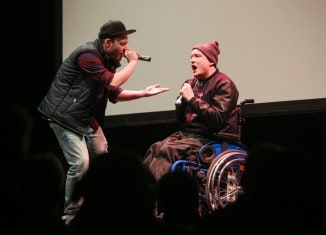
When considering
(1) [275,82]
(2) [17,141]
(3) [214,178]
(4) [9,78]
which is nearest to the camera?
(2) [17,141]

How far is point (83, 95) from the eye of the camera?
124 inches

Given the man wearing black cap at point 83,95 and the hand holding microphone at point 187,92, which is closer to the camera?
the man wearing black cap at point 83,95

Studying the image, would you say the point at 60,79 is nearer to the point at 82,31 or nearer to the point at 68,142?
the point at 68,142

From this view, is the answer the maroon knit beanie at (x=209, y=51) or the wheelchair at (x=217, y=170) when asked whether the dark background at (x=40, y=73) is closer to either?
the maroon knit beanie at (x=209, y=51)

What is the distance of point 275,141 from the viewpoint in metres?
3.77

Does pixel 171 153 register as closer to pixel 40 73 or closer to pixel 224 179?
pixel 224 179

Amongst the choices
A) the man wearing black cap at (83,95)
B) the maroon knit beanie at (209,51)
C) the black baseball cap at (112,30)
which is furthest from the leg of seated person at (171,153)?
the black baseball cap at (112,30)

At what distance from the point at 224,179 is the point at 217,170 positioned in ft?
0.45

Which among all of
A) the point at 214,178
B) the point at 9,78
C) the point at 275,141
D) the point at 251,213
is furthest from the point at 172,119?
the point at 251,213

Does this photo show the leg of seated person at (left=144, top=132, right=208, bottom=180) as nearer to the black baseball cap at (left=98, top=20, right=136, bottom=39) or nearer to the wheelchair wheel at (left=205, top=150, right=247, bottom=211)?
the wheelchair wheel at (left=205, top=150, right=247, bottom=211)

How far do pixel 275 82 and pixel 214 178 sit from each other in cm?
96

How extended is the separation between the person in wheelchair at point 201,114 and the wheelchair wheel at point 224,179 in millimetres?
155

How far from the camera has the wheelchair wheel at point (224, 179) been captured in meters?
3.05

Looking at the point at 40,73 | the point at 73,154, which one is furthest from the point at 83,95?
the point at 40,73
